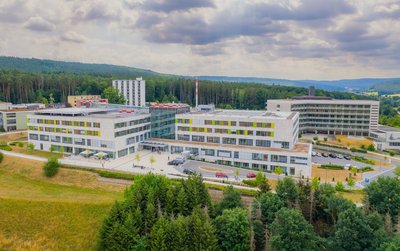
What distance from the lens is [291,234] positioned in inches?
1341

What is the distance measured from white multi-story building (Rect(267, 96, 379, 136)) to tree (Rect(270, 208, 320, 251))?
89.4m

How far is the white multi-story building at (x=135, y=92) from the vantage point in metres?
169

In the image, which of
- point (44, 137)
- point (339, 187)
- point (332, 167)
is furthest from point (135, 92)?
point (339, 187)

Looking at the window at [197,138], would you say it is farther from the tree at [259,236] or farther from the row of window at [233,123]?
the tree at [259,236]

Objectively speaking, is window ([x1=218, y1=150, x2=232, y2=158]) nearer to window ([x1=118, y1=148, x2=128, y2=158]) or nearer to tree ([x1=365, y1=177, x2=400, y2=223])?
window ([x1=118, y1=148, x2=128, y2=158])

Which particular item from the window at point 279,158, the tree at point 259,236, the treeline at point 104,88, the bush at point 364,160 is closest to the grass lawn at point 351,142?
the bush at point 364,160

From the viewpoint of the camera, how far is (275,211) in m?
39.5

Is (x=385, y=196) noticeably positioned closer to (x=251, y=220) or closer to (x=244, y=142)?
(x=251, y=220)

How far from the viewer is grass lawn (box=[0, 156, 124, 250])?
40.3 meters

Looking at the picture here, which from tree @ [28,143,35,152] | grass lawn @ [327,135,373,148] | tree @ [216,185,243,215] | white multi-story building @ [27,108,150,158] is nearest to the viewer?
tree @ [216,185,243,215]

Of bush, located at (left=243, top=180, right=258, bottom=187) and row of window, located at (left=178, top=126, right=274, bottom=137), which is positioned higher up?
row of window, located at (left=178, top=126, right=274, bottom=137)

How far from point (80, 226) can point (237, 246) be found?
2118 cm

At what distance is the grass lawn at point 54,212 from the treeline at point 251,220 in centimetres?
556

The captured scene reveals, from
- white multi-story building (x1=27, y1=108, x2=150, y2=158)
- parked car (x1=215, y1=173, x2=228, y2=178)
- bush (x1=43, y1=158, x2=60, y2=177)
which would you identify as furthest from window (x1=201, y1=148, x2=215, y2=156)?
bush (x1=43, y1=158, x2=60, y2=177)
